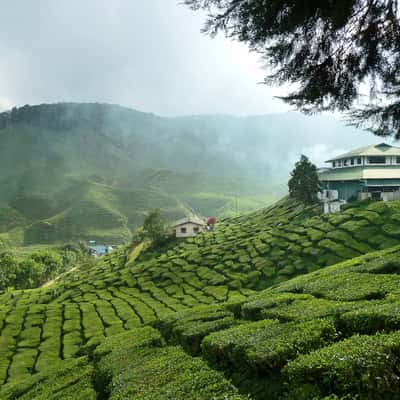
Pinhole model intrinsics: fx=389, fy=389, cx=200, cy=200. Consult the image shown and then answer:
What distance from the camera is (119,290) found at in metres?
48.4

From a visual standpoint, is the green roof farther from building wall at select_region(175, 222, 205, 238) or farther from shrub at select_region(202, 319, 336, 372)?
shrub at select_region(202, 319, 336, 372)

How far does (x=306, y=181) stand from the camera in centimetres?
5719

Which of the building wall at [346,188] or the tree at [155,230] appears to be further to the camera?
the tree at [155,230]

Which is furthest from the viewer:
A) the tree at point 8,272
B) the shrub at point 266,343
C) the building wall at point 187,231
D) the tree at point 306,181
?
the tree at point 8,272

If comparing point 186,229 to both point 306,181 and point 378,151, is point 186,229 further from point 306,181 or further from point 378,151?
point 378,151

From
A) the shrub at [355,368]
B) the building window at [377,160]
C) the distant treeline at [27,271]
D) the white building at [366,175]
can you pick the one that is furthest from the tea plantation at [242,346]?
the distant treeline at [27,271]

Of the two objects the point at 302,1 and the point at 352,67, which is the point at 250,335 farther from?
the point at 302,1

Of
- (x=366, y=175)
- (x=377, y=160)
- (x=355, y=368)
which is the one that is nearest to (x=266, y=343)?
(x=355, y=368)

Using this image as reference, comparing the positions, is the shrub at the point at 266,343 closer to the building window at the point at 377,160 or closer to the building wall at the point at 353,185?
the building wall at the point at 353,185

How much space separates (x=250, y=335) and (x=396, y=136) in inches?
207

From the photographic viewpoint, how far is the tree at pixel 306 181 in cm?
5694

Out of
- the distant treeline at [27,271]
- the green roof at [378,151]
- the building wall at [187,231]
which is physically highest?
the green roof at [378,151]

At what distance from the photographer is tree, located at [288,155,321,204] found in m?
56.9

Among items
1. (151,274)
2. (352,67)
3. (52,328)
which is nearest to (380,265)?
(352,67)
